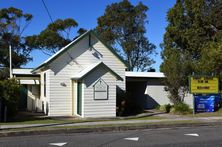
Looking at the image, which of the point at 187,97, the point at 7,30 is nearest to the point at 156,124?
the point at 187,97

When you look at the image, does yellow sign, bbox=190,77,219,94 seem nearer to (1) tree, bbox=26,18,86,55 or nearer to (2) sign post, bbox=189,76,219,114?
(2) sign post, bbox=189,76,219,114

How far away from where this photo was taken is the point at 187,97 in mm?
37062

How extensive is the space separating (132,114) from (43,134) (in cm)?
1283

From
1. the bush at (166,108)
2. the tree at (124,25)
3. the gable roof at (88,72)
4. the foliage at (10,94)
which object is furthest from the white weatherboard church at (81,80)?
the tree at (124,25)

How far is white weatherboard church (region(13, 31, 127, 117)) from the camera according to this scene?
26.4m

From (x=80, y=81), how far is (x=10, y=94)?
16.3 ft

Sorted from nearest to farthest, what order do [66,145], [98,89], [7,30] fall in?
1. [66,145]
2. [98,89]
3. [7,30]

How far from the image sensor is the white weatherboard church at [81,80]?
2641cm

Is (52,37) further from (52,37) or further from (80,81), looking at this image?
(80,81)

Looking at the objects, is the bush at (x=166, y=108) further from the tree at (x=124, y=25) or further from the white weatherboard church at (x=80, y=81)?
the tree at (x=124, y=25)

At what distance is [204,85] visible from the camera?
28.5 metres

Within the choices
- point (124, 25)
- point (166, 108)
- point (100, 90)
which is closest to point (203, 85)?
point (166, 108)

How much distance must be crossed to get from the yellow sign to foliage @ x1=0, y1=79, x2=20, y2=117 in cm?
1113

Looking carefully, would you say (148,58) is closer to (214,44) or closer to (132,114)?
(214,44)
